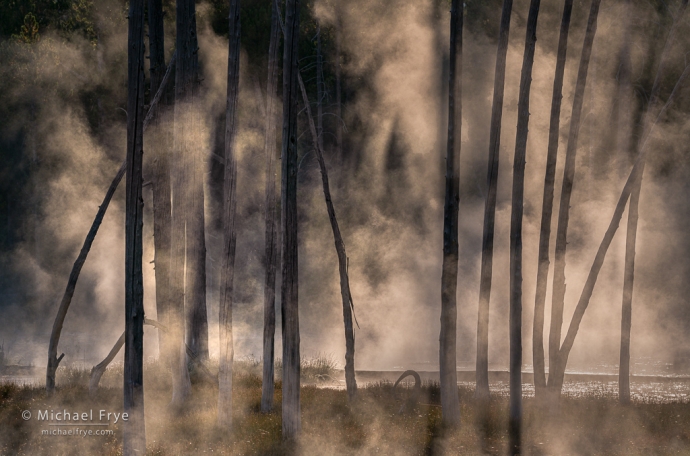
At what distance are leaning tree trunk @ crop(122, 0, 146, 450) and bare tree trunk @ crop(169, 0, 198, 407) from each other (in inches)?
121

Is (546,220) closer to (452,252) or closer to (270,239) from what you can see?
(452,252)

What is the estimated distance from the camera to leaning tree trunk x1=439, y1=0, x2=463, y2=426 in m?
12.4

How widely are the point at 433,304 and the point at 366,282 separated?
10.4ft

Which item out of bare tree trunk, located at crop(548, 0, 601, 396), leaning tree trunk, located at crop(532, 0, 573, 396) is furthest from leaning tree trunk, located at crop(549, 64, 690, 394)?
leaning tree trunk, located at crop(532, 0, 573, 396)

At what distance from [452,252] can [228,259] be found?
3.67m

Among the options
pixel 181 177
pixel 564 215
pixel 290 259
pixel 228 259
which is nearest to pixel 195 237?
pixel 181 177

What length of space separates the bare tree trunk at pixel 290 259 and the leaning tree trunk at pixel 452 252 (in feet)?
8.66

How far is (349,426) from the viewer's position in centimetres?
1230

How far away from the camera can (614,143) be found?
32.5 meters

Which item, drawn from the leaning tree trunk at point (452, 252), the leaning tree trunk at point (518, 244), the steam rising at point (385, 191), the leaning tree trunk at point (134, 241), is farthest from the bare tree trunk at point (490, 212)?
the steam rising at point (385, 191)

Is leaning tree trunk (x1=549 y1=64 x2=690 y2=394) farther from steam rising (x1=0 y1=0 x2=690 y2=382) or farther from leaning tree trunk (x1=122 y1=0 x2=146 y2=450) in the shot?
steam rising (x1=0 y1=0 x2=690 y2=382)

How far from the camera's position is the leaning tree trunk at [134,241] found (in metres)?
9.93

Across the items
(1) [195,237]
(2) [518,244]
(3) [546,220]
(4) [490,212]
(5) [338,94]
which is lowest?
(2) [518,244]

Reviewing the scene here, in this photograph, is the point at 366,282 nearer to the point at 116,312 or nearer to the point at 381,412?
the point at 116,312
